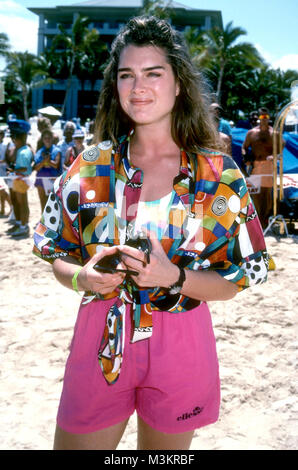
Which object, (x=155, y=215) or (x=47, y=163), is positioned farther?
(x=47, y=163)

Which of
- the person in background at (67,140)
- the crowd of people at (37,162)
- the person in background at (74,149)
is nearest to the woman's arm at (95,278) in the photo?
the crowd of people at (37,162)

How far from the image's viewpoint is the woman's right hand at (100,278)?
1282 mm

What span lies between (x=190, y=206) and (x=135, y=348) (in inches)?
19.0

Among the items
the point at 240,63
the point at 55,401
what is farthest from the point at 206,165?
the point at 240,63

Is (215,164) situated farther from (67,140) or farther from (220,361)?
(67,140)

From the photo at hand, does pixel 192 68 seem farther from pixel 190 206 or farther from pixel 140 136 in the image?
pixel 190 206

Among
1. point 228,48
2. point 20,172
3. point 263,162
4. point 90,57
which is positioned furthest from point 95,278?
point 90,57

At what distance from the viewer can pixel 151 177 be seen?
4.98 ft

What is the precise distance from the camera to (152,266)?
126 centimetres

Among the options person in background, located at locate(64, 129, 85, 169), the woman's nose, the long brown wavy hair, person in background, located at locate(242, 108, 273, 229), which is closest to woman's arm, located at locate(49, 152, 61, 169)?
person in background, located at locate(64, 129, 85, 169)

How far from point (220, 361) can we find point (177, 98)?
95.1 inches

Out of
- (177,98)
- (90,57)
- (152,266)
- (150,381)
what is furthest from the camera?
(90,57)

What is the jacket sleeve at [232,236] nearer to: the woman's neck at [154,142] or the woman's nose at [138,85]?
the woman's neck at [154,142]

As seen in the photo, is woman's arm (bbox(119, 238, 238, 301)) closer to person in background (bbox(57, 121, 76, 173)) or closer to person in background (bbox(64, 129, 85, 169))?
person in background (bbox(64, 129, 85, 169))
